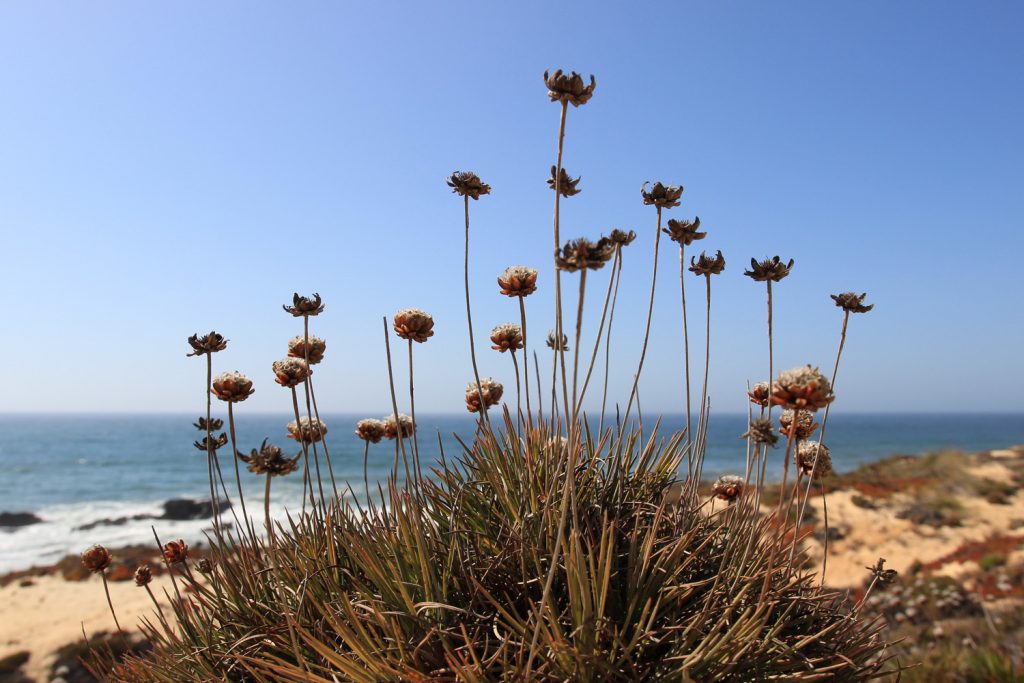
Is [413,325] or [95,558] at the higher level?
[413,325]

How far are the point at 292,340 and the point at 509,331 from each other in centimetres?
97

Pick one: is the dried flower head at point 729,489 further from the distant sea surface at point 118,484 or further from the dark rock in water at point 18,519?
the dark rock in water at point 18,519

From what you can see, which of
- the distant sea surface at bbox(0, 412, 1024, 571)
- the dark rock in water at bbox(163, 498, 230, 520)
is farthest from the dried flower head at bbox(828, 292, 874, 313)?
the dark rock in water at bbox(163, 498, 230, 520)

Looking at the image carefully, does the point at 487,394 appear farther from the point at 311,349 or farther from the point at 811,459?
the point at 811,459

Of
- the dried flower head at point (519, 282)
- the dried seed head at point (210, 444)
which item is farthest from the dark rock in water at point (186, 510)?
the dried flower head at point (519, 282)

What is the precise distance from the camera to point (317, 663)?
1.67m

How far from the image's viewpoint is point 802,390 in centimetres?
154

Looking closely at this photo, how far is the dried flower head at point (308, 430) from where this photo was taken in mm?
→ 2369

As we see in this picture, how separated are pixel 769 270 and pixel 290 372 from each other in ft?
6.41

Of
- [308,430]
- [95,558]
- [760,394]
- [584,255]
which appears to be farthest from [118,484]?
[584,255]

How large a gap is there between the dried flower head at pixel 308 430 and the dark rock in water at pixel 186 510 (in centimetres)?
3203

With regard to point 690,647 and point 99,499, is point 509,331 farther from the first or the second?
point 99,499

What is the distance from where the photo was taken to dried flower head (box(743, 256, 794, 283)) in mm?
2215

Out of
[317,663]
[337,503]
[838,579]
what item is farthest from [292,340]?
[838,579]
